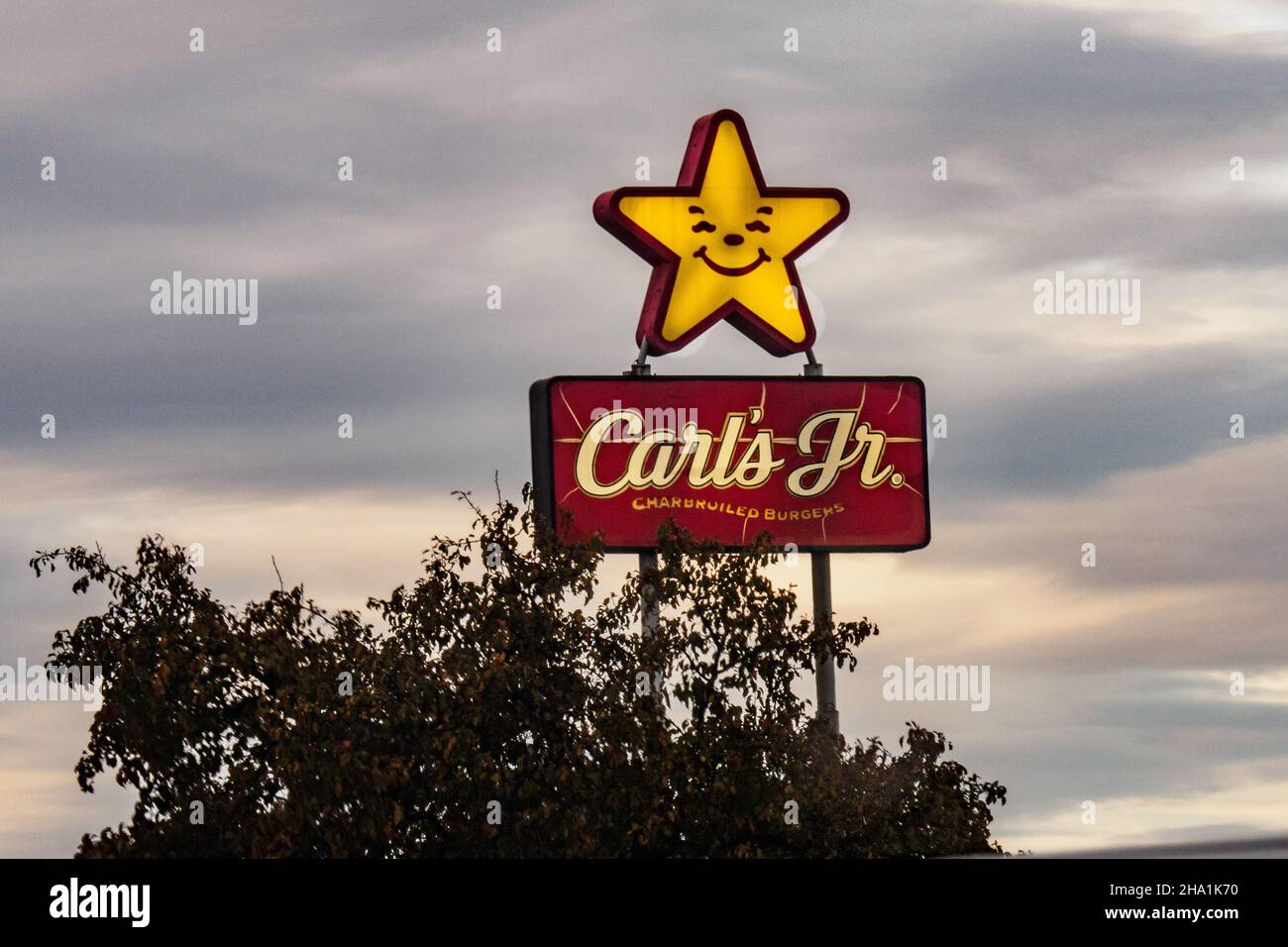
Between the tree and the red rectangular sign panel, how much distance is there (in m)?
3.38

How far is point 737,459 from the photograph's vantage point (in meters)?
23.2

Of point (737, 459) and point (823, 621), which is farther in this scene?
point (737, 459)

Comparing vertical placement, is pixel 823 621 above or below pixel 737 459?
below

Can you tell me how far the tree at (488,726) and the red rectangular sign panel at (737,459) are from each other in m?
3.38

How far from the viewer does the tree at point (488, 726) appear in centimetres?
1712

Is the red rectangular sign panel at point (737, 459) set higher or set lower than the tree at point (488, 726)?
higher

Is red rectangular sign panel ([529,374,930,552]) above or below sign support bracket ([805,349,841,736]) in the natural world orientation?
above

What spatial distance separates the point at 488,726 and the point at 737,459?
686 cm

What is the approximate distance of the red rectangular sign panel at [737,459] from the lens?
22.5 metres

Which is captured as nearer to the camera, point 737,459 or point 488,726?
point 488,726

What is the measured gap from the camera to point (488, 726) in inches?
690

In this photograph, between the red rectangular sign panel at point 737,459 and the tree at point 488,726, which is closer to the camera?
the tree at point 488,726

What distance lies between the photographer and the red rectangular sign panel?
73.7 ft
